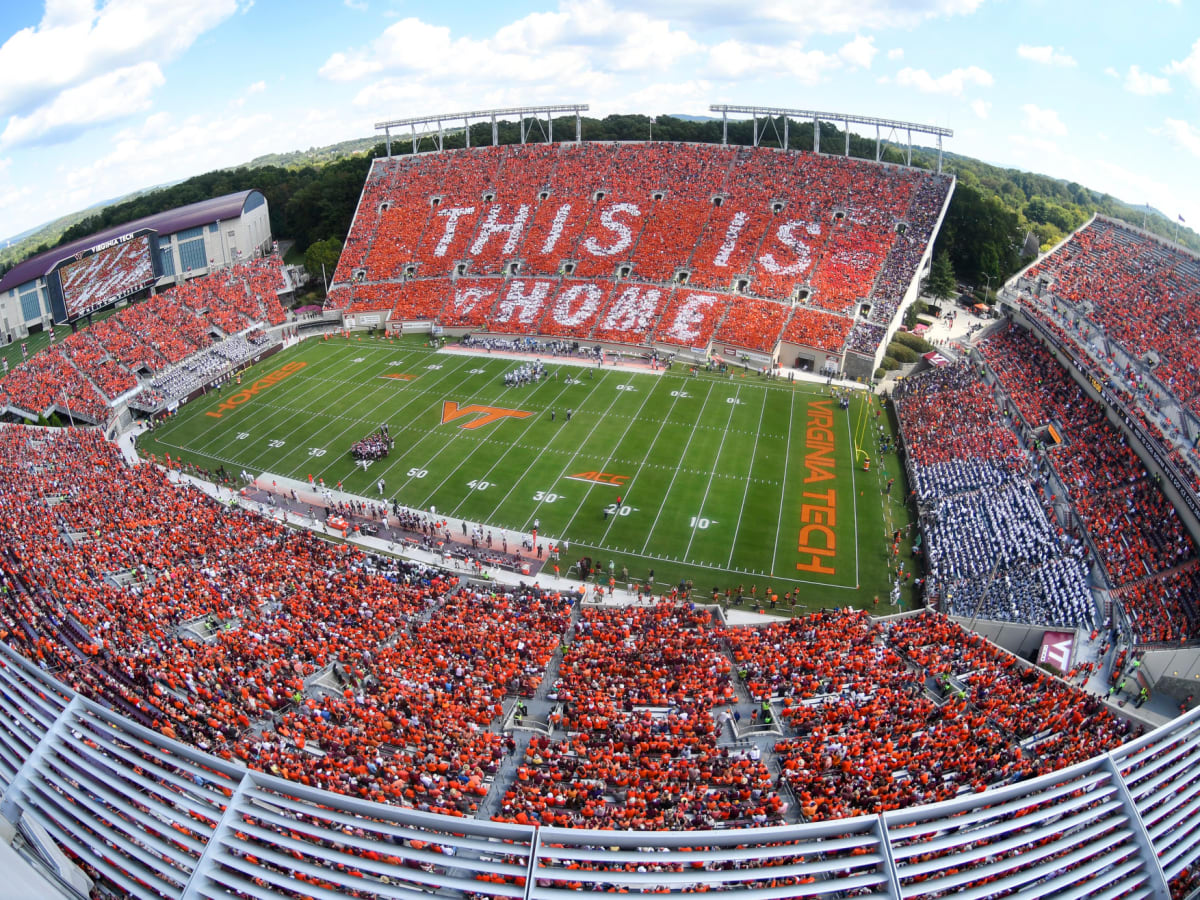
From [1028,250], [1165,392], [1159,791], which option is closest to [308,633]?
[1159,791]

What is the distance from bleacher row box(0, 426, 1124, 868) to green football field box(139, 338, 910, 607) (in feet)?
17.9

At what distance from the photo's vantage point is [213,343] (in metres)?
47.2

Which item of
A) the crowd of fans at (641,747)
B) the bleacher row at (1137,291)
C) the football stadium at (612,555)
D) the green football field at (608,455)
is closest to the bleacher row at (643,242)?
the football stadium at (612,555)

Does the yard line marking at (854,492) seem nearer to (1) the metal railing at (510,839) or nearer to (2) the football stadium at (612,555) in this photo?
(2) the football stadium at (612,555)

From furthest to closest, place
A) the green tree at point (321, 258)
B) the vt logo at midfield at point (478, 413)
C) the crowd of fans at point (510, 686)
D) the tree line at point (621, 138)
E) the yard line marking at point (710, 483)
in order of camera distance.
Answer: the tree line at point (621, 138) < the green tree at point (321, 258) < the vt logo at midfield at point (478, 413) < the yard line marking at point (710, 483) < the crowd of fans at point (510, 686)

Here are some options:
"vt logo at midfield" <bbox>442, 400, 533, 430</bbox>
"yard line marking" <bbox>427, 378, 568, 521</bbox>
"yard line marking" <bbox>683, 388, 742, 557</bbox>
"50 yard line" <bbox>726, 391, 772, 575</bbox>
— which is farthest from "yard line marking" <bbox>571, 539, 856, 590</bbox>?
"vt logo at midfield" <bbox>442, 400, 533, 430</bbox>

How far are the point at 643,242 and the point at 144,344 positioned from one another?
104 ft

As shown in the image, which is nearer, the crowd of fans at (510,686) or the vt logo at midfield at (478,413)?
the crowd of fans at (510,686)

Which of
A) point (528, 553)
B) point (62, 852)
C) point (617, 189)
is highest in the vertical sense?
point (617, 189)

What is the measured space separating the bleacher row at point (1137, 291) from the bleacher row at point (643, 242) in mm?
8775

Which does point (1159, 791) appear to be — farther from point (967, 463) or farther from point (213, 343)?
point (213, 343)

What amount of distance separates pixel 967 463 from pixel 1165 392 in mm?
7471

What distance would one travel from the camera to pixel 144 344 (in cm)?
4428

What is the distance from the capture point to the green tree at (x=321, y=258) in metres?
59.6
